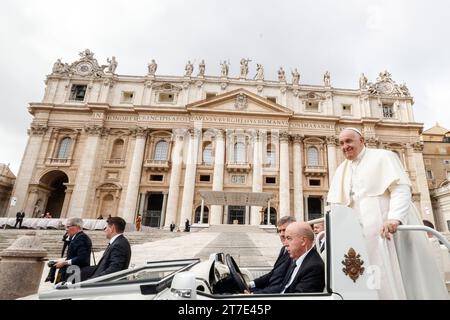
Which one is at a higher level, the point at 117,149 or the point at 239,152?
the point at 239,152

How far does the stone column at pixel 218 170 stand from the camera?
26.0 meters

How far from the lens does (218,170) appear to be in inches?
1085

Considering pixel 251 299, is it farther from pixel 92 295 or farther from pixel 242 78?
pixel 242 78

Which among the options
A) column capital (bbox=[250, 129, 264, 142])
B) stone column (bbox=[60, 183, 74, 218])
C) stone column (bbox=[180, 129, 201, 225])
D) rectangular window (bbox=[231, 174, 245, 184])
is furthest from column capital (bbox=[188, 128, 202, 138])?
stone column (bbox=[60, 183, 74, 218])

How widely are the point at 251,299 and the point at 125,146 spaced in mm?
29833

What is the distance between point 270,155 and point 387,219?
27062 mm

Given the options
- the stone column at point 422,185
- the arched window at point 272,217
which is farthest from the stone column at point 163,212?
the stone column at point 422,185

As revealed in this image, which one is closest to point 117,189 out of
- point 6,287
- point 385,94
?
point 6,287

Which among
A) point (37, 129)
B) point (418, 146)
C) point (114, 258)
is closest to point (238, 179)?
point (418, 146)

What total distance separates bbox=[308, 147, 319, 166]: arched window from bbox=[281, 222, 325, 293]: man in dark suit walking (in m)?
28.7

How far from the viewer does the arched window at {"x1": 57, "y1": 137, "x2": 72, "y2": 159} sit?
28.5m

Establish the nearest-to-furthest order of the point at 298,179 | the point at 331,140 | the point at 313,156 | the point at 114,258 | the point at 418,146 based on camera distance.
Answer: the point at 114,258 → the point at 298,179 → the point at 331,140 → the point at 418,146 → the point at 313,156

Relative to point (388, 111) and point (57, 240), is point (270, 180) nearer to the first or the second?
point (388, 111)

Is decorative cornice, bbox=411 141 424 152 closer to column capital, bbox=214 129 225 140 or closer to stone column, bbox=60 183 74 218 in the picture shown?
column capital, bbox=214 129 225 140
